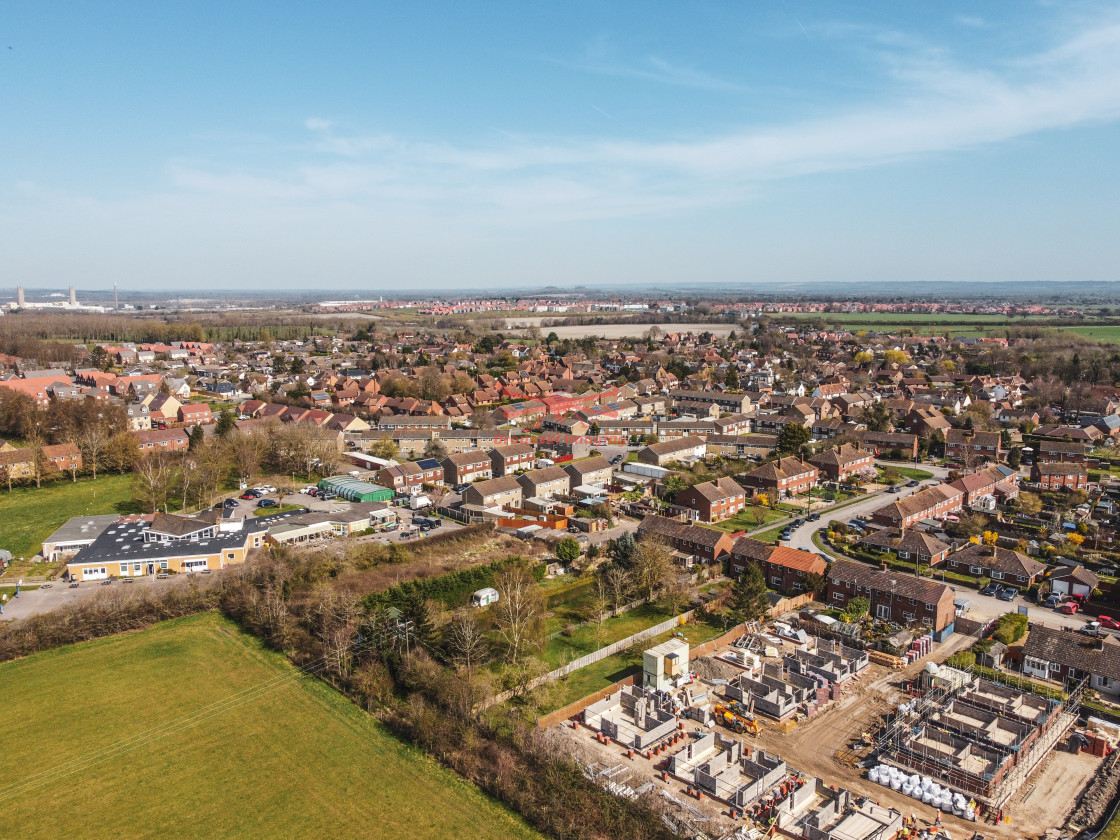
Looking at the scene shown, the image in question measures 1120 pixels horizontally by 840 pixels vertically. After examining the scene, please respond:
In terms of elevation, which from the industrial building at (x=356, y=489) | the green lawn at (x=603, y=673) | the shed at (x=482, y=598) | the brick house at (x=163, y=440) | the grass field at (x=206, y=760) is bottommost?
the green lawn at (x=603, y=673)

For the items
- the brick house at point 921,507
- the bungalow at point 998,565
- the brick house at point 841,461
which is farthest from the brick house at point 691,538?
the brick house at point 841,461

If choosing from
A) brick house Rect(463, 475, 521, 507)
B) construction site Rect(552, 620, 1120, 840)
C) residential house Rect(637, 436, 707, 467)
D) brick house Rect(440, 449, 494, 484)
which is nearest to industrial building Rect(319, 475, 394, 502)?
brick house Rect(440, 449, 494, 484)

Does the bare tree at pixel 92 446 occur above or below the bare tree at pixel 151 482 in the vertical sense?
above

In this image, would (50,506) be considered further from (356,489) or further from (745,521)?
(745,521)

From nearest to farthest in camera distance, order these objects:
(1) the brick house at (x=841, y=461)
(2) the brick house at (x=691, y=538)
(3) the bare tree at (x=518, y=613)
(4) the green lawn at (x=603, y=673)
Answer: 1. (4) the green lawn at (x=603, y=673)
2. (3) the bare tree at (x=518, y=613)
3. (2) the brick house at (x=691, y=538)
4. (1) the brick house at (x=841, y=461)

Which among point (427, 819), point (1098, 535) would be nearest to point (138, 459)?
point (427, 819)

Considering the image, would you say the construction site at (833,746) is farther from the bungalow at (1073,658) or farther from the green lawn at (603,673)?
the bungalow at (1073,658)

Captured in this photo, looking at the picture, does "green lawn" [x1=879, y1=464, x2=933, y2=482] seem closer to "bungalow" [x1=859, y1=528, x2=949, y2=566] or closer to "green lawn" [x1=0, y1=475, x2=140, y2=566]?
"bungalow" [x1=859, y1=528, x2=949, y2=566]
